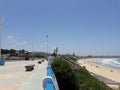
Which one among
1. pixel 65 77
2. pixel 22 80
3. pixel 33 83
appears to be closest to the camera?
pixel 65 77

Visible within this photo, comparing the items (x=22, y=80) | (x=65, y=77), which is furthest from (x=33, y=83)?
(x=22, y=80)

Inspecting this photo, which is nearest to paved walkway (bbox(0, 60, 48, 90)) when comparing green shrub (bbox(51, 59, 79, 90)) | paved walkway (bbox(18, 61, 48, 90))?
paved walkway (bbox(18, 61, 48, 90))

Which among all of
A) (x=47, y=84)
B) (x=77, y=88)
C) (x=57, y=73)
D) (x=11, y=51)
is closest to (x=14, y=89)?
(x=57, y=73)

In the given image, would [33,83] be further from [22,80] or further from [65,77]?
[22,80]

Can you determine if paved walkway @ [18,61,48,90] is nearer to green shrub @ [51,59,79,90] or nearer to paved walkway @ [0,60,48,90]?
paved walkway @ [0,60,48,90]

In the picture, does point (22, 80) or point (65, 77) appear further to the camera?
point (22, 80)

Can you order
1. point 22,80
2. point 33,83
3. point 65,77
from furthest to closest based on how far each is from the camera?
1. point 22,80
2. point 33,83
3. point 65,77

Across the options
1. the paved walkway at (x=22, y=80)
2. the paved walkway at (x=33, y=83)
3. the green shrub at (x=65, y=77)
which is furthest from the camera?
the green shrub at (x=65, y=77)

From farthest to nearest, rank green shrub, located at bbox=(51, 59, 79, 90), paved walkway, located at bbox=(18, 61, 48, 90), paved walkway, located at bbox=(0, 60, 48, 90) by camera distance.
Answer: green shrub, located at bbox=(51, 59, 79, 90) → paved walkway, located at bbox=(0, 60, 48, 90) → paved walkway, located at bbox=(18, 61, 48, 90)

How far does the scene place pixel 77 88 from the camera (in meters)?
16.1

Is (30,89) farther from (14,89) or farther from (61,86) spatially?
(61,86)

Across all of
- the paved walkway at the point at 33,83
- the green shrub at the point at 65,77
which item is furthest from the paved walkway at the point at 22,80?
the green shrub at the point at 65,77

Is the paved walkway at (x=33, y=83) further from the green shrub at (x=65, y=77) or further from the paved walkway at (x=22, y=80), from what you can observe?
the green shrub at (x=65, y=77)

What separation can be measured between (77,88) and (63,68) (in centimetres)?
158
